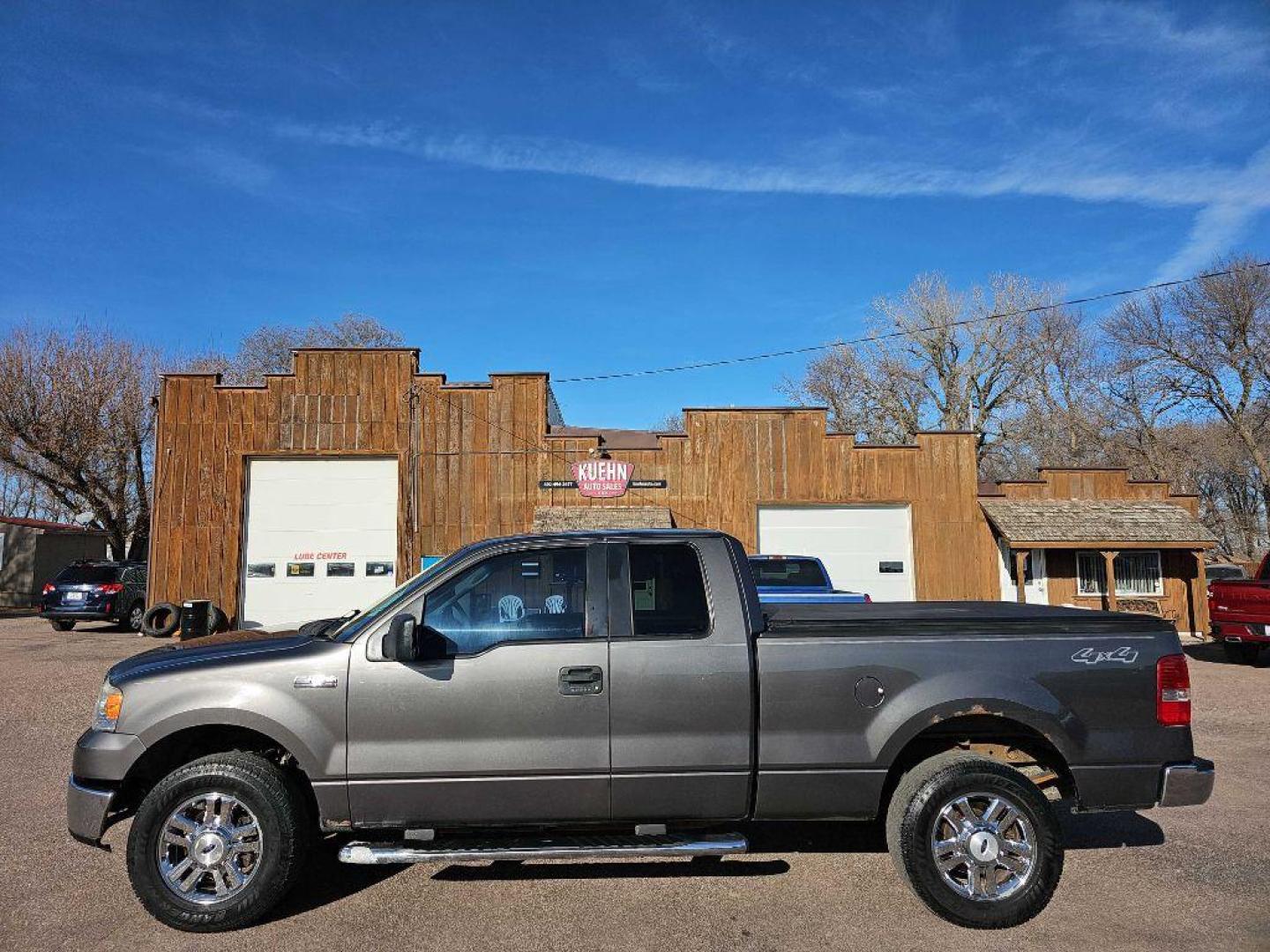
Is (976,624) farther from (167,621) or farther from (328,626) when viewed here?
(167,621)

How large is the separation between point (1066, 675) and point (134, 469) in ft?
119

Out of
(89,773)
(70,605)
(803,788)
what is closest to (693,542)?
(803,788)

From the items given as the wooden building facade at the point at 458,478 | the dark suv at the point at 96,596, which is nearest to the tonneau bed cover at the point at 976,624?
the wooden building facade at the point at 458,478

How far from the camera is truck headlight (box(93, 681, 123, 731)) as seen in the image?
414cm

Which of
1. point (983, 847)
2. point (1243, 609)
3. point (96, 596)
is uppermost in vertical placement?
point (96, 596)

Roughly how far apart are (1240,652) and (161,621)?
73.7 feet

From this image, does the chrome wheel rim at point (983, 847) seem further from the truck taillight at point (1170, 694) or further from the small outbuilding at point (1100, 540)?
the small outbuilding at point (1100, 540)

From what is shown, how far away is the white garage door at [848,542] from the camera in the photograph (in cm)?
1977

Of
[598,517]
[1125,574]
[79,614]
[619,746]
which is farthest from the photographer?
[79,614]

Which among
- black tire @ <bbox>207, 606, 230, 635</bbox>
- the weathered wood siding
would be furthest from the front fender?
black tire @ <bbox>207, 606, 230, 635</bbox>

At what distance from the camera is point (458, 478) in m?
19.7

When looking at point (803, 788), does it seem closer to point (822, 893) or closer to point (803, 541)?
point (822, 893)

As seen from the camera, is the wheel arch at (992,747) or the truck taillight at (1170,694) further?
the wheel arch at (992,747)

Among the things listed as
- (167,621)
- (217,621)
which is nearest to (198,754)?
(217,621)
